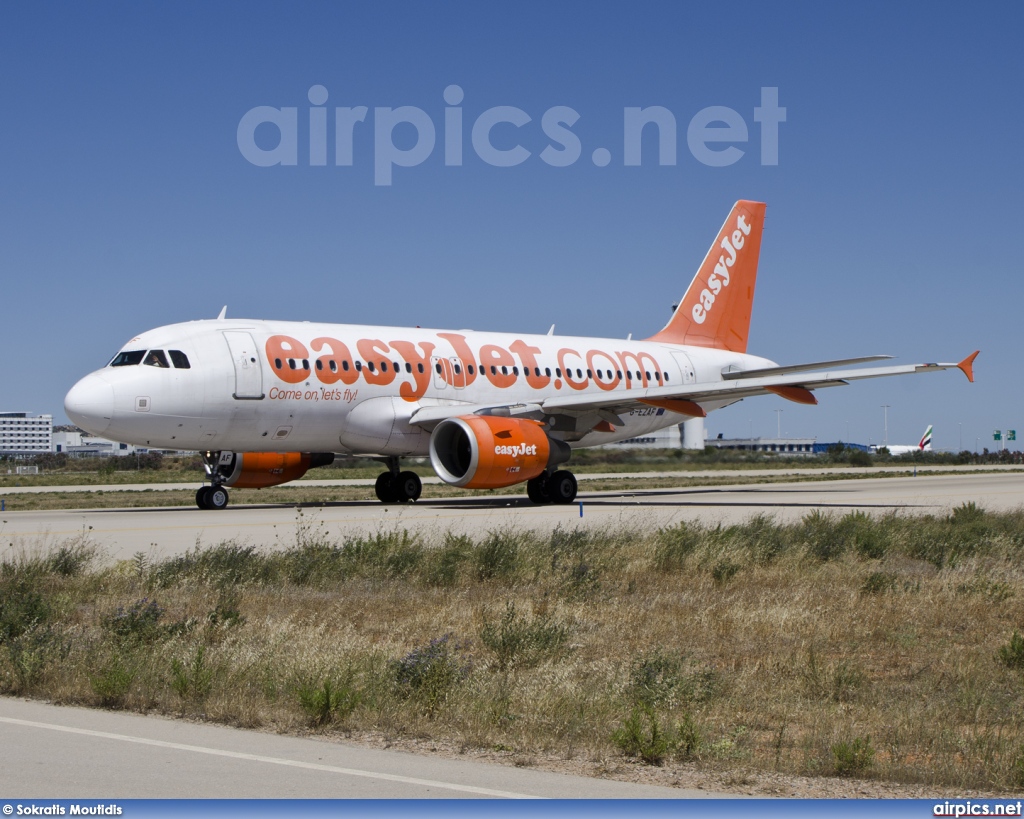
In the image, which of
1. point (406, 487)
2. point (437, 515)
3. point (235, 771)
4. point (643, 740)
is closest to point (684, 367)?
point (406, 487)

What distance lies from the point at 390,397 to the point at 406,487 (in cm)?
384

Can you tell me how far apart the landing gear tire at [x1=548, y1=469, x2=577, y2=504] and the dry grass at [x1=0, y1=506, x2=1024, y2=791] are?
38.9ft

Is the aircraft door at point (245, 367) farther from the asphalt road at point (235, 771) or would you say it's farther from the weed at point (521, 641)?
the asphalt road at point (235, 771)

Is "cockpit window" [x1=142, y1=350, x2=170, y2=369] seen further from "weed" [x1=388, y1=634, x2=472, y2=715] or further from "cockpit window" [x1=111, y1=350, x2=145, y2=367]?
"weed" [x1=388, y1=634, x2=472, y2=715]

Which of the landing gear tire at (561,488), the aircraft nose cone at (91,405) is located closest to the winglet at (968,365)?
the landing gear tire at (561,488)

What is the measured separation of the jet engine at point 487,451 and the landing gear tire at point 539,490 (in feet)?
5.27

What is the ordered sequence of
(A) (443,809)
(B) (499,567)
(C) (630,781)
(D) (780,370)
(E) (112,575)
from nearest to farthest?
(A) (443,809), (C) (630,781), (E) (112,575), (B) (499,567), (D) (780,370)

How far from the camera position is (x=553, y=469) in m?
28.6

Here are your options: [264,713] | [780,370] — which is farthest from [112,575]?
[780,370]

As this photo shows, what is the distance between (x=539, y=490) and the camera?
28.7 m

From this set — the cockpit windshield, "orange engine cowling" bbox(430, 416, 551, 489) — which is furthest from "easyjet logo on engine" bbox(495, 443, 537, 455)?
the cockpit windshield

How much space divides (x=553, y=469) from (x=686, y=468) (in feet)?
69.1

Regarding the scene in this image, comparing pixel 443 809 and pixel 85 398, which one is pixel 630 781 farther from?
pixel 85 398

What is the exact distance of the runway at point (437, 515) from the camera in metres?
19.5
